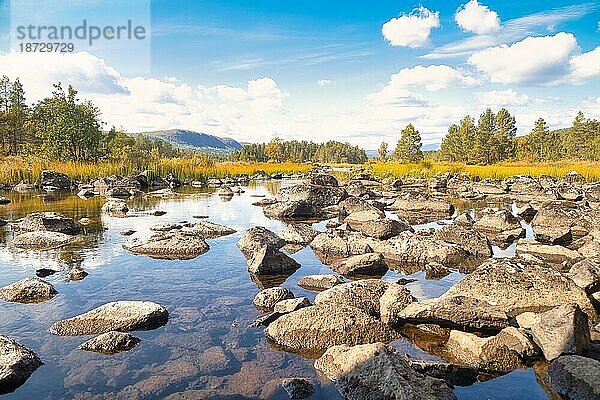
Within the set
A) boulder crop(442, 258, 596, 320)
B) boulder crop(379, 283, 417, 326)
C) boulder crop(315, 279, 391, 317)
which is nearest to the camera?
boulder crop(379, 283, 417, 326)

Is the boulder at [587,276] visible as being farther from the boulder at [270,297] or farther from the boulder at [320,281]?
the boulder at [270,297]

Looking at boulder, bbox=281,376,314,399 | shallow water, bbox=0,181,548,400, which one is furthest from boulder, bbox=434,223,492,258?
boulder, bbox=281,376,314,399

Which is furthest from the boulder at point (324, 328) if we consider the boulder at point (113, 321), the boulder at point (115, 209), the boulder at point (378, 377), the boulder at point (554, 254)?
the boulder at point (115, 209)

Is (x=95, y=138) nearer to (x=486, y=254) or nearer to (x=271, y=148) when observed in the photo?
(x=486, y=254)

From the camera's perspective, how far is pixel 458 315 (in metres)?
8.11

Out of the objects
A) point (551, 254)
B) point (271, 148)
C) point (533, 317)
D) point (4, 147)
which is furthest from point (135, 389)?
point (271, 148)

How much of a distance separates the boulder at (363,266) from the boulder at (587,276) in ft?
14.5

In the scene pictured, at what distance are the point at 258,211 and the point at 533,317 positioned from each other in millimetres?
17686

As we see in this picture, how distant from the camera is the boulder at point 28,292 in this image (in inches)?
386

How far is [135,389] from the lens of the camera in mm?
6453

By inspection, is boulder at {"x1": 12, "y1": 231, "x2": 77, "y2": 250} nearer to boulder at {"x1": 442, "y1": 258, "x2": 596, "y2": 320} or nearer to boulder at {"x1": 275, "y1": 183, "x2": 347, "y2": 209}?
boulder at {"x1": 442, "y1": 258, "x2": 596, "y2": 320}

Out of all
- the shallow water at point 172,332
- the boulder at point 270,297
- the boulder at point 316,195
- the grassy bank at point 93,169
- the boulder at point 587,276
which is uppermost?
the grassy bank at point 93,169

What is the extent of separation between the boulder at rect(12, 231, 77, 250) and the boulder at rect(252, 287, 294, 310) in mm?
8645

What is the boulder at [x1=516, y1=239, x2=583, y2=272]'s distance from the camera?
40.7 feet
